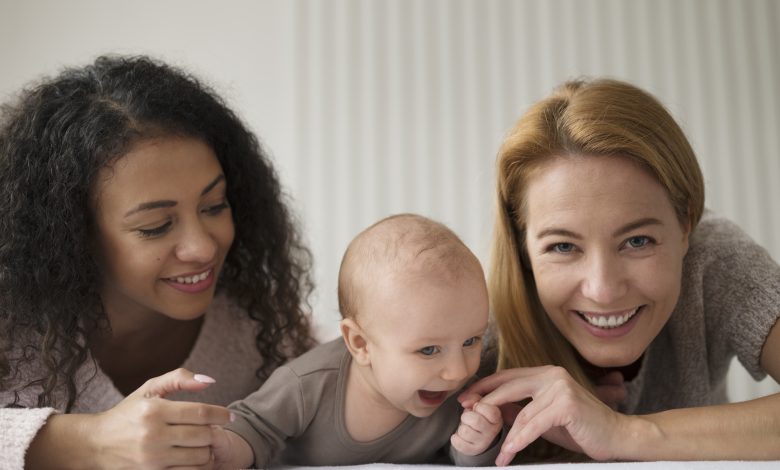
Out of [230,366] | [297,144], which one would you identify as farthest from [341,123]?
[230,366]

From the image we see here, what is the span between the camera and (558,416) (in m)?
1.46

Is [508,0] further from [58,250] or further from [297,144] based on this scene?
[58,250]

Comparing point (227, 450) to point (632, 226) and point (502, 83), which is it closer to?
point (632, 226)

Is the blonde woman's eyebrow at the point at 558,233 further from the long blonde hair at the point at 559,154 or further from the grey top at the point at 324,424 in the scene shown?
the grey top at the point at 324,424

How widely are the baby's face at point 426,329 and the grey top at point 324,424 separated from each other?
0.16 m

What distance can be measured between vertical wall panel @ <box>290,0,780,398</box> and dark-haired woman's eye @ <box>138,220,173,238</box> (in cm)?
176

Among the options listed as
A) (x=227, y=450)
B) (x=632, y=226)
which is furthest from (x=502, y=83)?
(x=227, y=450)

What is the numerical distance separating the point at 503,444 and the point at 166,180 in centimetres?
83

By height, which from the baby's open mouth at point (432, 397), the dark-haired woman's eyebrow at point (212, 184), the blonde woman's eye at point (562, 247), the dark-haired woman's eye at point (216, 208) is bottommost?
the baby's open mouth at point (432, 397)

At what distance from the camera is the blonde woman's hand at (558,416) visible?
1467 mm

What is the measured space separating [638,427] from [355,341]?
52 cm

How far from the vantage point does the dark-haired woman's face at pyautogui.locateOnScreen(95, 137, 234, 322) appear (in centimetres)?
170

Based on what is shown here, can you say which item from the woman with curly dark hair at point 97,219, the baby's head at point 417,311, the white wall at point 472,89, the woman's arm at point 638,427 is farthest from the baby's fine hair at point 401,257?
the white wall at point 472,89

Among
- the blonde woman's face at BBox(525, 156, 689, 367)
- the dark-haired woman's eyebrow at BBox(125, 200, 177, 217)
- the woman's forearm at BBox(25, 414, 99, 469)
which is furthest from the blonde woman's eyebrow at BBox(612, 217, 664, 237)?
the woman's forearm at BBox(25, 414, 99, 469)
